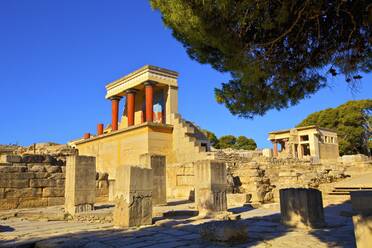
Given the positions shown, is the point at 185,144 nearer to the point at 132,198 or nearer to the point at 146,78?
the point at 146,78

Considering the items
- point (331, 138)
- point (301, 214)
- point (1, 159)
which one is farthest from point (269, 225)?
point (331, 138)

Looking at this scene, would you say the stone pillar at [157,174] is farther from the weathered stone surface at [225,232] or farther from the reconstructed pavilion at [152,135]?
the weathered stone surface at [225,232]

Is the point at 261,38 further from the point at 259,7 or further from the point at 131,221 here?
the point at 131,221

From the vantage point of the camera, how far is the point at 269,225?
7.75 m

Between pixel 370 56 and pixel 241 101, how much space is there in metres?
2.25

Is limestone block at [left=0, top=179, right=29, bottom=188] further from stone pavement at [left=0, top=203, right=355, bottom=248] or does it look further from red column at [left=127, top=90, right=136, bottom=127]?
red column at [left=127, top=90, right=136, bottom=127]

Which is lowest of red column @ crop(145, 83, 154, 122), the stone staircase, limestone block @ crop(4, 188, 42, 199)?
limestone block @ crop(4, 188, 42, 199)

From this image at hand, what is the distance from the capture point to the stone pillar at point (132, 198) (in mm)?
7938

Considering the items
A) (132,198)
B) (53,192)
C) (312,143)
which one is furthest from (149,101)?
(312,143)

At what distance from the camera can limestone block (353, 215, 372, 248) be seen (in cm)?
392

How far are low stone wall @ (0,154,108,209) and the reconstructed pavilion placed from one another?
4.57 m

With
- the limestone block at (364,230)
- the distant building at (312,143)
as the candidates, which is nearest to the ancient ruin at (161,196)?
the limestone block at (364,230)

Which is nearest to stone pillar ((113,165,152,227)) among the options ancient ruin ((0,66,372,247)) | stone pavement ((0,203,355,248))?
ancient ruin ((0,66,372,247))

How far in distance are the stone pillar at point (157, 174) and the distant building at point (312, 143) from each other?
2639cm
